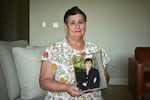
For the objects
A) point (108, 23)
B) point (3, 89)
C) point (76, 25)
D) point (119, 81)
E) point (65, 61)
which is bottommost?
point (119, 81)

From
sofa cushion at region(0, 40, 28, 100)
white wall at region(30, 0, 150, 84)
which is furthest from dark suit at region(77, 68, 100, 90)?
white wall at region(30, 0, 150, 84)

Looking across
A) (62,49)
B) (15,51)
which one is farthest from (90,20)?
(62,49)

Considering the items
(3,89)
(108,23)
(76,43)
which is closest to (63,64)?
(76,43)

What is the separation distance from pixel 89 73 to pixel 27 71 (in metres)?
0.73

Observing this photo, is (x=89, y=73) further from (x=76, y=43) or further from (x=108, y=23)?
(x=108, y=23)

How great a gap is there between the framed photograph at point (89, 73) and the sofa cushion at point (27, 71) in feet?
2.26

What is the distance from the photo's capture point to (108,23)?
14.3 ft

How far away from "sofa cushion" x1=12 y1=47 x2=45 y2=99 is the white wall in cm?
271

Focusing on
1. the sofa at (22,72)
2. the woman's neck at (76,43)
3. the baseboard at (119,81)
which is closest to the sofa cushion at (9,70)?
the sofa at (22,72)

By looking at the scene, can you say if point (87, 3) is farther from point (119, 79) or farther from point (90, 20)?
point (119, 79)

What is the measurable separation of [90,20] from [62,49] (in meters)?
3.18

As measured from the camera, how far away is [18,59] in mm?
1688

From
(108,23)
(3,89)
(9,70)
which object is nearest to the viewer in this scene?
(3,89)

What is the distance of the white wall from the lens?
432 centimetres
